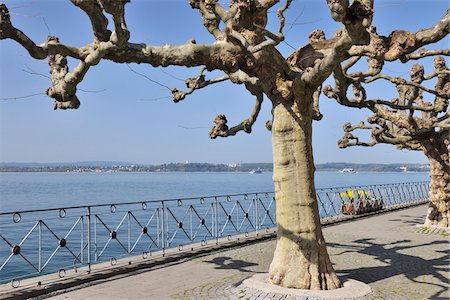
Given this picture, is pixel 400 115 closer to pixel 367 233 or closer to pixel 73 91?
pixel 367 233

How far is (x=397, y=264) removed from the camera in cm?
980

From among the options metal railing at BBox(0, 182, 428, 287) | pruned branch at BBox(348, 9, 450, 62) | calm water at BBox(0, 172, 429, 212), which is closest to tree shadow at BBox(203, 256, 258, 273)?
metal railing at BBox(0, 182, 428, 287)

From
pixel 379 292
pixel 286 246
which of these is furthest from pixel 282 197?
pixel 379 292

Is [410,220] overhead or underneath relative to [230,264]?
overhead

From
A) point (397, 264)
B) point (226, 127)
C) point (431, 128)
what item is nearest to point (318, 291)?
point (397, 264)

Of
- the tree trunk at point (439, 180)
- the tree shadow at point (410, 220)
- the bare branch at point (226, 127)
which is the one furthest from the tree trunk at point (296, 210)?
the tree shadow at point (410, 220)

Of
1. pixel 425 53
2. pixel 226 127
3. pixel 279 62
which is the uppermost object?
pixel 425 53

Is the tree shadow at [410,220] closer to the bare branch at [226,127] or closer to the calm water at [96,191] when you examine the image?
the bare branch at [226,127]

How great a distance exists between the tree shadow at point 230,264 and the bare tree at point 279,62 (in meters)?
1.97

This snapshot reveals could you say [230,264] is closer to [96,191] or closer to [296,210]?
[296,210]

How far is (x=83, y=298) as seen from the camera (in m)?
7.22

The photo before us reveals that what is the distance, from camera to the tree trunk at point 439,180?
14641 mm

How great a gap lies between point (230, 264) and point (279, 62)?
15.2 ft

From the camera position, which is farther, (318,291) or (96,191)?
(96,191)
